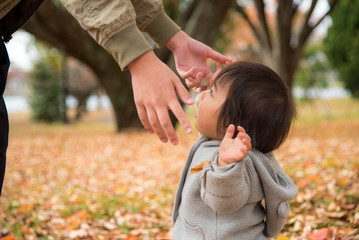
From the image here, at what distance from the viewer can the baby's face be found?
5.43 ft

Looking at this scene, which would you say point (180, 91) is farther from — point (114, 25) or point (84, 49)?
point (84, 49)

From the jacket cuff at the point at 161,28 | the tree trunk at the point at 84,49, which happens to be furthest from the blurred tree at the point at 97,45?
the jacket cuff at the point at 161,28

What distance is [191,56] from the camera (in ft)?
6.42

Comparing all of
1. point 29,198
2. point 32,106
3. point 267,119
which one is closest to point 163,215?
point 29,198

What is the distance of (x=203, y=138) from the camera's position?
1.81 meters

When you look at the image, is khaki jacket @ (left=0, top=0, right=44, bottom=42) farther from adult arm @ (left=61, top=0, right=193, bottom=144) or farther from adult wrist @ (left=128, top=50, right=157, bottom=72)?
adult wrist @ (left=128, top=50, right=157, bottom=72)

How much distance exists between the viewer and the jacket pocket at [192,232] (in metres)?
1.64

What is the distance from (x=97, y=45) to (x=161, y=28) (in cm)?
798

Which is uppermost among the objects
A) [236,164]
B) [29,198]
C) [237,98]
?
[237,98]

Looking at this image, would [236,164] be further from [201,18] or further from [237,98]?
[201,18]

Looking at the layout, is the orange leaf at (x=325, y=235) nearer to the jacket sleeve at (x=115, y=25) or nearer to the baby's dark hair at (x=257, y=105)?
the baby's dark hair at (x=257, y=105)

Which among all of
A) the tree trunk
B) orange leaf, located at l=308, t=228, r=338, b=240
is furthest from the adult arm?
the tree trunk

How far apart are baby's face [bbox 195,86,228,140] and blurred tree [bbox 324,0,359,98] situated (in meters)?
10.2

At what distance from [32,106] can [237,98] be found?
20.5m
